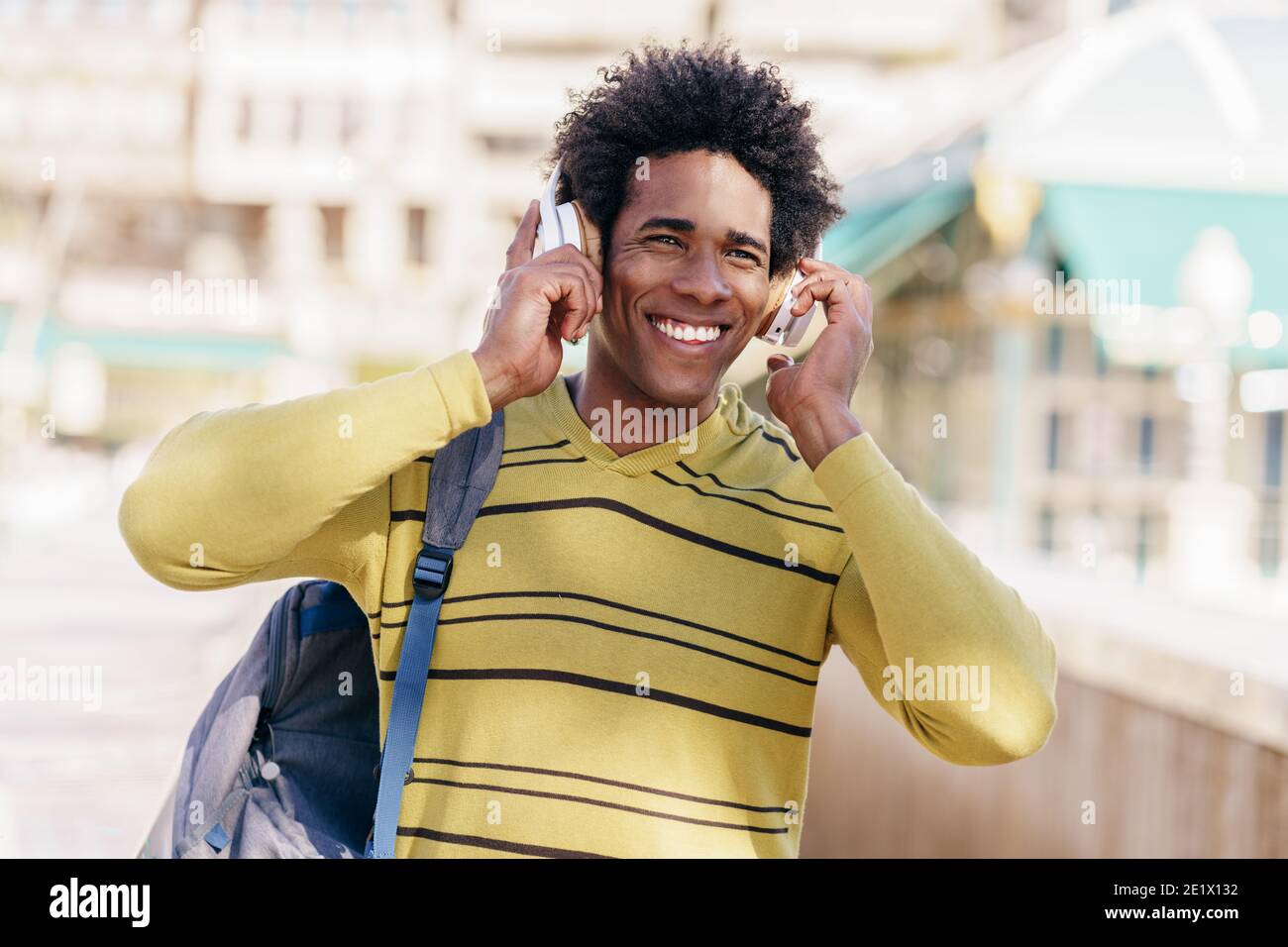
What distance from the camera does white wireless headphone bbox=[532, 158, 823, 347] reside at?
2115 mm

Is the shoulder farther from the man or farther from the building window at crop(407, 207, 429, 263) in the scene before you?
the building window at crop(407, 207, 429, 263)

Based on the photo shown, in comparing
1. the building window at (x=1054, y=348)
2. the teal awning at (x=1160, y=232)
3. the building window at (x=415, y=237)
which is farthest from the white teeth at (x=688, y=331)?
the building window at (x=415, y=237)

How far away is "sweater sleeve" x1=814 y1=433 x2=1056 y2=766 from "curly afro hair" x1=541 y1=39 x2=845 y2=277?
47 cm

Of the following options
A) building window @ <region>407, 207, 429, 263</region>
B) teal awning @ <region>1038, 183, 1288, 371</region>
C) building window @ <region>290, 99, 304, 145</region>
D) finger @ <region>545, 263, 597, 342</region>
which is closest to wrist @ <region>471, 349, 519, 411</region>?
finger @ <region>545, 263, 597, 342</region>

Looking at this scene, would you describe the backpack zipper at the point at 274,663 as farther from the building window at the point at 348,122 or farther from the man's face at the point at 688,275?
the building window at the point at 348,122

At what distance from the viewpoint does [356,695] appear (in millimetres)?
2096

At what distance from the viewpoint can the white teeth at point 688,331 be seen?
2.06 meters

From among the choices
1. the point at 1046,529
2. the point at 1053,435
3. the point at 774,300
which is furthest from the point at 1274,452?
the point at 774,300

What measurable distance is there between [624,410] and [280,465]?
520 mm

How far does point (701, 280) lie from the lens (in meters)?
2.03

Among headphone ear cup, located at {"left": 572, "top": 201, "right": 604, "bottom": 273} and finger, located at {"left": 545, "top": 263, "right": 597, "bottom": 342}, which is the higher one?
headphone ear cup, located at {"left": 572, "top": 201, "right": 604, "bottom": 273}

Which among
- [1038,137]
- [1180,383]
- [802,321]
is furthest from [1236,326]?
[802,321]

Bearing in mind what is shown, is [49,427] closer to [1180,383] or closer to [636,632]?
[636,632]
